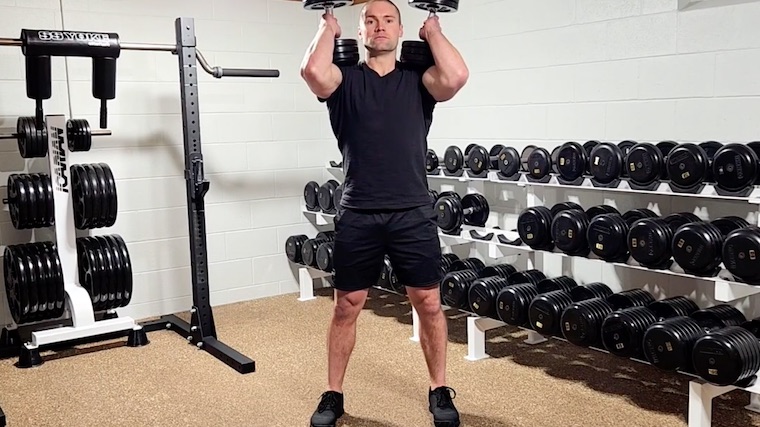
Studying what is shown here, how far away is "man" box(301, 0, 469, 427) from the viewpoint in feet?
8.69

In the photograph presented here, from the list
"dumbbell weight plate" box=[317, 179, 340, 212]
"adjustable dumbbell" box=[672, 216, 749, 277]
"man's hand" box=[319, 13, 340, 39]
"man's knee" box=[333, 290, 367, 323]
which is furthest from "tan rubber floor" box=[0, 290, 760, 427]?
"man's hand" box=[319, 13, 340, 39]

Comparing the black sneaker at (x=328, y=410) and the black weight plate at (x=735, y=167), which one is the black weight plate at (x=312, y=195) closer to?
the black sneaker at (x=328, y=410)

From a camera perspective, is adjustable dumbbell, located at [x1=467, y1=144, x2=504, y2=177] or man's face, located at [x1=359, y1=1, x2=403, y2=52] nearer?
man's face, located at [x1=359, y1=1, x2=403, y2=52]

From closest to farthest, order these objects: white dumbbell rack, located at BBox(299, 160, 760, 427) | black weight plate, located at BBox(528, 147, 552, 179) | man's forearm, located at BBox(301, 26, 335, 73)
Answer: man's forearm, located at BBox(301, 26, 335, 73) < white dumbbell rack, located at BBox(299, 160, 760, 427) < black weight plate, located at BBox(528, 147, 552, 179)

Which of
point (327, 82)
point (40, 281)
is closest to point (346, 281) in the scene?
point (327, 82)

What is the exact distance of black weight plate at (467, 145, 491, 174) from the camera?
396cm

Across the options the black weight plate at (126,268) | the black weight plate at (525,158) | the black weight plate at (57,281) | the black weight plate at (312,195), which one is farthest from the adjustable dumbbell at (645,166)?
the black weight plate at (57,281)

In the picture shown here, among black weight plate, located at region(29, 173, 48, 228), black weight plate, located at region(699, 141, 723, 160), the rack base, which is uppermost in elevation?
black weight plate, located at region(699, 141, 723, 160)

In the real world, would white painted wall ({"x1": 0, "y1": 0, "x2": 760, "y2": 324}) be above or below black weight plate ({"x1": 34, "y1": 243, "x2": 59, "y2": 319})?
above

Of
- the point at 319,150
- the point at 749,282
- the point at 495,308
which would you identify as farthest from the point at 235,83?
the point at 749,282

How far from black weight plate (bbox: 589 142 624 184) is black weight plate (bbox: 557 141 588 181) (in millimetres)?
89

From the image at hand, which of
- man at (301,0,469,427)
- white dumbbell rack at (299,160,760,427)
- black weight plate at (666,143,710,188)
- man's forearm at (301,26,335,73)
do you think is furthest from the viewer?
black weight plate at (666,143,710,188)

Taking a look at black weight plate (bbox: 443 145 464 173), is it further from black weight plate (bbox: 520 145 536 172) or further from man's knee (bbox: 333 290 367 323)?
man's knee (bbox: 333 290 367 323)

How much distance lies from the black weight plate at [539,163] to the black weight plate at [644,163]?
49 cm
